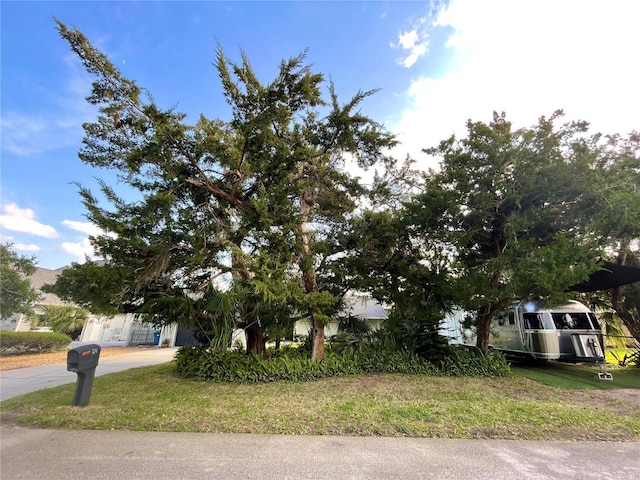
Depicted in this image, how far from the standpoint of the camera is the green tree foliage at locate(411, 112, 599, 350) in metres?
7.45

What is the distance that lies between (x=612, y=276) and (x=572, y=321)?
241 centimetres

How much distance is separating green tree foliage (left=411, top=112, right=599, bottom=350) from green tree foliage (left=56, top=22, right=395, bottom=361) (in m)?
2.28

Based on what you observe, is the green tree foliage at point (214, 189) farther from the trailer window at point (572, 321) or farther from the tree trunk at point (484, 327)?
the trailer window at point (572, 321)

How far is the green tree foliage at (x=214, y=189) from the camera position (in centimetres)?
642

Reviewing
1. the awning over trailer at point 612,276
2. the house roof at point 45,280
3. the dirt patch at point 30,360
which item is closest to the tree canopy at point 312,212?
the awning over trailer at point 612,276

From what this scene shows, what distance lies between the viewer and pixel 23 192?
7285 mm

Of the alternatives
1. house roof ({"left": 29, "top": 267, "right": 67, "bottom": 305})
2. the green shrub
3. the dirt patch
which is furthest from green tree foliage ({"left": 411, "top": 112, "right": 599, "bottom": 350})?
house roof ({"left": 29, "top": 267, "right": 67, "bottom": 305})

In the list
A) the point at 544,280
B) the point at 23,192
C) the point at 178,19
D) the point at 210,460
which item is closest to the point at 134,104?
the point at 178,19

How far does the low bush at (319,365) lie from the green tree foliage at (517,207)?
180 cm

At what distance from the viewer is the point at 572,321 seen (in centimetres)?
1057

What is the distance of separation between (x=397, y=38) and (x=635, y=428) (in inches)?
389

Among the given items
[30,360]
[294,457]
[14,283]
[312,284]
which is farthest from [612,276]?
[14,283]

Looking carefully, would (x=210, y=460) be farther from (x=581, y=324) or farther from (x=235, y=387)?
(x=581, y=324)

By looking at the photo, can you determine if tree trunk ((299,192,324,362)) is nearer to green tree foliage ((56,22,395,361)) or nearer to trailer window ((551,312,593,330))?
green tree foliage ((56,22,395,361))
